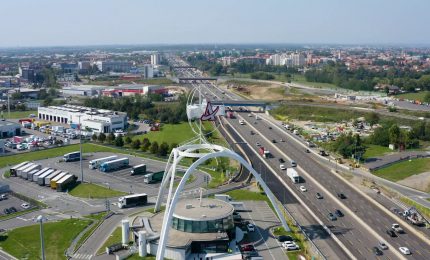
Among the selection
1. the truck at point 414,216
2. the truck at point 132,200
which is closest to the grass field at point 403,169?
the truck at point 414,216

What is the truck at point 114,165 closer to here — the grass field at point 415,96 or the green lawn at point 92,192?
the green lawn at point 92,192

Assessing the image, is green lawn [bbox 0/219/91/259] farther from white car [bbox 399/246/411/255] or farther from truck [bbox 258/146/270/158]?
truck [bbox 258/146/270/158]

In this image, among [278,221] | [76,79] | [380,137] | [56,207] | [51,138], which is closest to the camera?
[278,221]

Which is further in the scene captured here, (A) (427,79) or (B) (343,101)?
(A) (427,79)

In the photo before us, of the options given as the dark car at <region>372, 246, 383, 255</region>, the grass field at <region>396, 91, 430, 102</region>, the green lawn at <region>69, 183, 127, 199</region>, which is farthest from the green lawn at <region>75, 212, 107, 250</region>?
the grass field at <region>396, 91, 430, 102</region>

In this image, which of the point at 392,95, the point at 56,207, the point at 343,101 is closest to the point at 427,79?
the point at 392,95

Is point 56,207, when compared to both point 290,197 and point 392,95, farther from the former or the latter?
point 392,95

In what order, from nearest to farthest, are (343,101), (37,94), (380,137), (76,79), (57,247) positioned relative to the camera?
(57,247) < (380,137) < (343,101) < (37,94) < (76,79)
